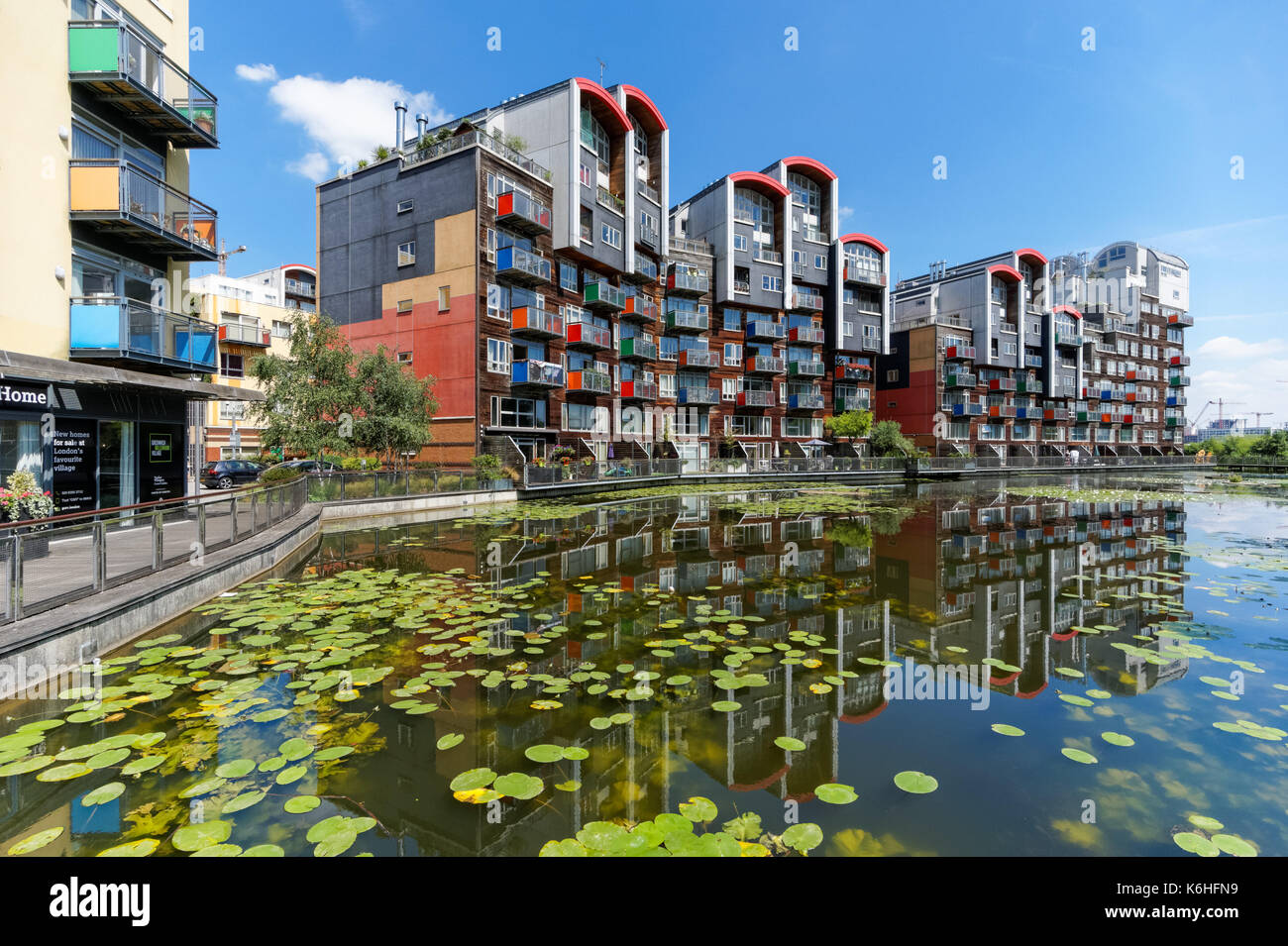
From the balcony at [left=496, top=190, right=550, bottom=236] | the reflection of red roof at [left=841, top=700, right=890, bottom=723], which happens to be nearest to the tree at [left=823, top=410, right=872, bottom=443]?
the balcony at [left=496, top=190, right=550, bottom=236]

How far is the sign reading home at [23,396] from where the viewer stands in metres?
12.0

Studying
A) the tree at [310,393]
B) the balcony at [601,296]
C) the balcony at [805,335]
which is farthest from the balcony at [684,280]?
the tree at [310,393]

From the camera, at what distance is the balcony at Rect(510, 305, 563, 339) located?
32.4 metres

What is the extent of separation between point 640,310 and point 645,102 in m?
14.3

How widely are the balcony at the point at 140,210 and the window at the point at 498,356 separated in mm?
14254

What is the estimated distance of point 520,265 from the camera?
1242 inches

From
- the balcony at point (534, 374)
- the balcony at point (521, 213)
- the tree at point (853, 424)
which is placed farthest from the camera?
the tree at point (853, 424)

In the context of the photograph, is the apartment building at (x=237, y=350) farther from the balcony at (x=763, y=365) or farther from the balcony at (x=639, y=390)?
the balcony at (x=763, y=365)

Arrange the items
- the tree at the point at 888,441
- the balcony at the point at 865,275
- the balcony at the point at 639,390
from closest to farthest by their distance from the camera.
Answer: the balcony at the point at 639,390, the tree at the point at 888,441, the balcony at the point at 865,275

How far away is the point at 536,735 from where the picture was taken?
187 inches

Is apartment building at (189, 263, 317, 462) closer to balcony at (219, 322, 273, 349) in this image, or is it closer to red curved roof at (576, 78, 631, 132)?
balcony at (219, 322, 273, 349)

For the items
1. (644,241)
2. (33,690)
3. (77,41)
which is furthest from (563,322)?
(33,690)
